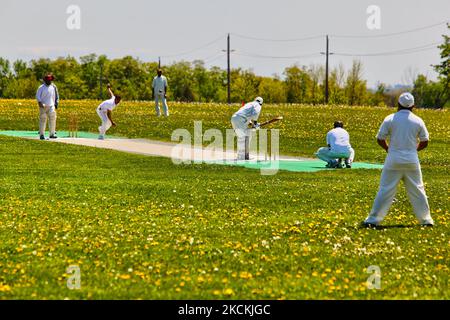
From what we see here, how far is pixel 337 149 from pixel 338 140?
0.34m

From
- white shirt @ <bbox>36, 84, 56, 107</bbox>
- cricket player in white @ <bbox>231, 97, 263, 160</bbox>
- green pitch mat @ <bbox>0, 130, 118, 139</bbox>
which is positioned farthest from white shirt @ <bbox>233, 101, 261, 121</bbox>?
green pitch mat @ <bbox>0, 130, 118, 139</bbox>

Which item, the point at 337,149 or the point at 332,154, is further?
the point at 332,154

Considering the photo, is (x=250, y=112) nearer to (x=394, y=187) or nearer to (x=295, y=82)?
(x=394, y=187)

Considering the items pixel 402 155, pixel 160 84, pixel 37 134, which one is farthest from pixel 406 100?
pixel 160 84

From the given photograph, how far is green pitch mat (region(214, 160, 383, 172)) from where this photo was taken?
25.4 m

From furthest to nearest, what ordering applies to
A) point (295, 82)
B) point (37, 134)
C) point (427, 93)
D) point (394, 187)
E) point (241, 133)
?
point (427, 93) → point (295, 82) → point (37, 134) → point (241, 133) → point (394, 187)

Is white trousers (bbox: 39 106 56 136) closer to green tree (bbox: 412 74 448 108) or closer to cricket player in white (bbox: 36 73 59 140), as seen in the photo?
cricket player in white (bbox: 36 73 59 140)

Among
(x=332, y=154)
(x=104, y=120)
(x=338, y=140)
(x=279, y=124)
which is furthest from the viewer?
(x=279, y=124)

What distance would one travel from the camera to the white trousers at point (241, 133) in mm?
25828

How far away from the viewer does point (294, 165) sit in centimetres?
2683

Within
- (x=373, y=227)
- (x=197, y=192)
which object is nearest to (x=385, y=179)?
(x=373, y=227)

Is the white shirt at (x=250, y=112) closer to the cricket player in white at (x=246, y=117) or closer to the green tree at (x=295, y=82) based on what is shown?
the cricket player in white at (x=246, y=117)

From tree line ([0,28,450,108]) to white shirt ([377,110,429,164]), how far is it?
365 ft
